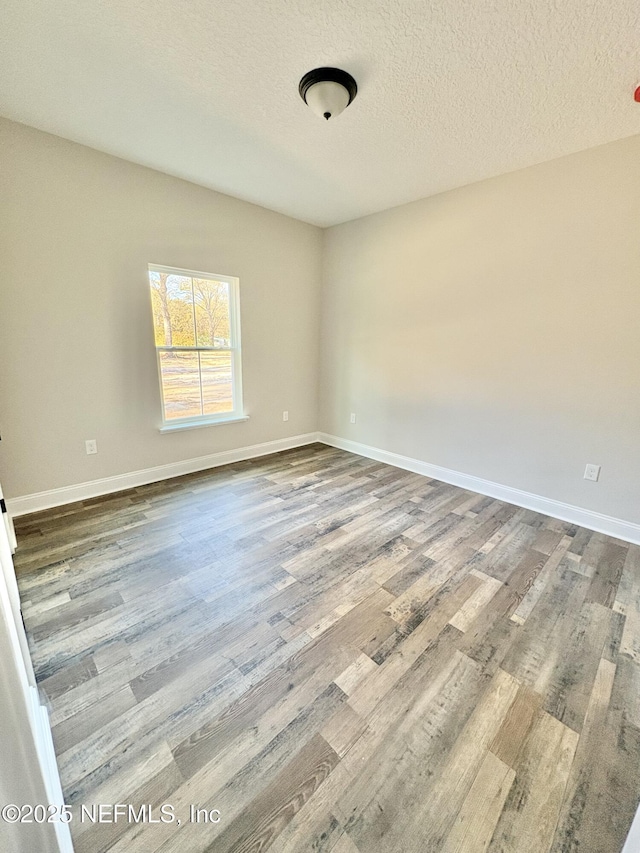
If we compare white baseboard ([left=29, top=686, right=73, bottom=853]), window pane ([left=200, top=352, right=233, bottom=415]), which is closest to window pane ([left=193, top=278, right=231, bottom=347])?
window pane ([left=200, top=352, right=233, bottom=415])

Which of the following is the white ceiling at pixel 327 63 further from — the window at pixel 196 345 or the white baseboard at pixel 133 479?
the white baseboard at pixel 133 479

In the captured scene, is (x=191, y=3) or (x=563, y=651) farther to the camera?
(x=563, y=651)

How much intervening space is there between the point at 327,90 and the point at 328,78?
4 centimetres

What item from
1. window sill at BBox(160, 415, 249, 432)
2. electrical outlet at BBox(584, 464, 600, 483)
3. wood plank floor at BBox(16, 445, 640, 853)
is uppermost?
window sill at BBox(160, 415, 249, 432)

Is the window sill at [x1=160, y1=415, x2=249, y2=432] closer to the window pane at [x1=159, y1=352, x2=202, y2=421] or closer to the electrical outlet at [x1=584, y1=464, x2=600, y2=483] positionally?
the window pane at [x1=159, y1=352, x2=202, y2=421]

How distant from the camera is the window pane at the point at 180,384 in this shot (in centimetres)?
318

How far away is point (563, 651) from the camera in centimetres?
155

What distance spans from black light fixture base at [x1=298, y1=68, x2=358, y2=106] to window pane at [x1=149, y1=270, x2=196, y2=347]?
1872mm

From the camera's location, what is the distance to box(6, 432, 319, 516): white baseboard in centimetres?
260

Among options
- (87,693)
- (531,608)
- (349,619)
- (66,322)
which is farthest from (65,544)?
(531,608)

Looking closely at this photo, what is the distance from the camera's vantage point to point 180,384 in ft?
10.8

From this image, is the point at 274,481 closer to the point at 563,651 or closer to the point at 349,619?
the point at 349,619

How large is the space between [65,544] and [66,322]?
5.34 feet

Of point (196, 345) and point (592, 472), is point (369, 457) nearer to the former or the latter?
point (592, 472)
